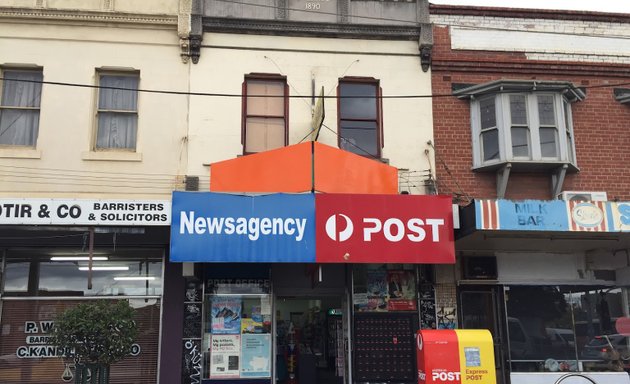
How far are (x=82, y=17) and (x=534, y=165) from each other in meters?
9.56

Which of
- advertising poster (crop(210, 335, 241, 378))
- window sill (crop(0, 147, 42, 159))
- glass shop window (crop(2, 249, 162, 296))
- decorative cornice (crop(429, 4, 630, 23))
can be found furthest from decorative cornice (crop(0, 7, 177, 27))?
advertising poster (crop(210, 335, 241, 378))

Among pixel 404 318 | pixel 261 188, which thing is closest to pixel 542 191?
pixel 404 318

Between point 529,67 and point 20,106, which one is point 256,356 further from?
point 529,67

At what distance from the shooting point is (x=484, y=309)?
11898mm

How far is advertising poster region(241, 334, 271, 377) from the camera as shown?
11148 mm

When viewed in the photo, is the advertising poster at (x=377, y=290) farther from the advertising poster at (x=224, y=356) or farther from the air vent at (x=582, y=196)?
the air vent at (x=582, y=196)

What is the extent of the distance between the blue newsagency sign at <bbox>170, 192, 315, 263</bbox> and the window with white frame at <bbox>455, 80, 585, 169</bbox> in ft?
14.4

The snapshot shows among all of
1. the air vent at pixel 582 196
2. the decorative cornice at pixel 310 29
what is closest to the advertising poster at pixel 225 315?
the decorative cornice at pixel 310 29

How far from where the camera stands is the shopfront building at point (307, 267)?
978 centimetres

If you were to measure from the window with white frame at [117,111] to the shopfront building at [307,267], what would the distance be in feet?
7.30

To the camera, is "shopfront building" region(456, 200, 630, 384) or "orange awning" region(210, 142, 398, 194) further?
"shopfront building" region(456, 200, 630, 384)

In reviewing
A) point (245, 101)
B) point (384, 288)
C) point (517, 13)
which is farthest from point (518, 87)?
point (245, 101)

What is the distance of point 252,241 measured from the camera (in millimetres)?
9781

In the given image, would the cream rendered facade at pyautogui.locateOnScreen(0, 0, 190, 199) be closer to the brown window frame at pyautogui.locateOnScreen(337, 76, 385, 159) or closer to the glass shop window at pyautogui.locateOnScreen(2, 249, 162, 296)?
the glass shop window at pyautogui.locateOnScreen(2, 249, 162, 296)
